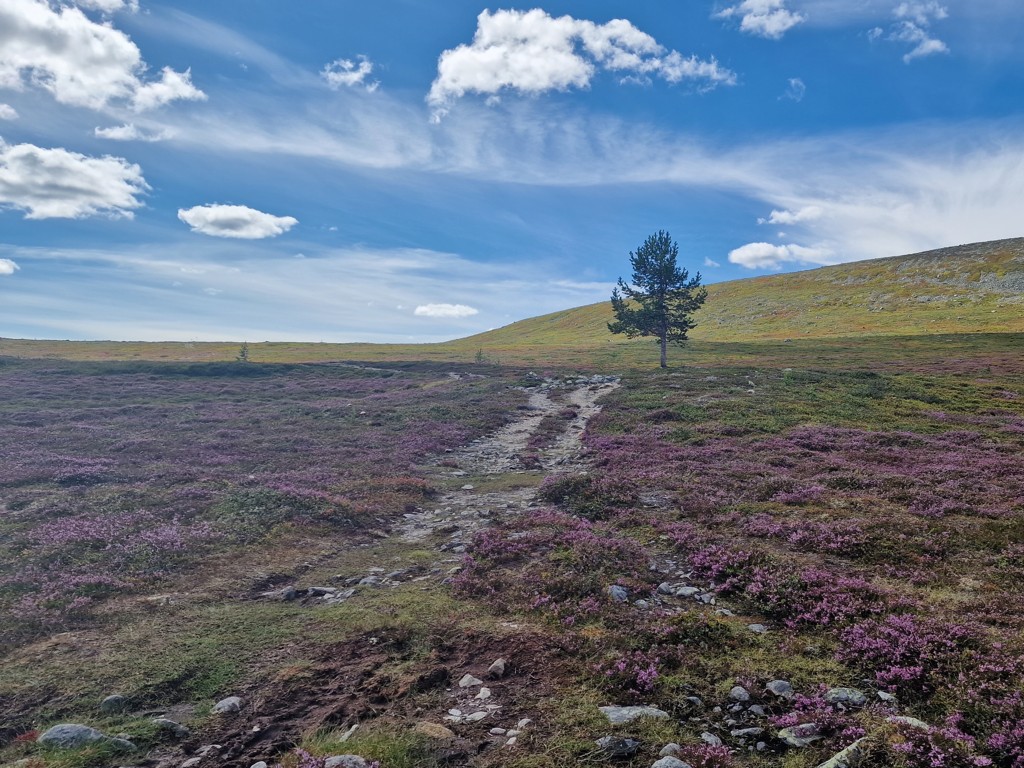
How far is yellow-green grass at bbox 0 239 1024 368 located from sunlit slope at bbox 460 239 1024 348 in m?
0.20

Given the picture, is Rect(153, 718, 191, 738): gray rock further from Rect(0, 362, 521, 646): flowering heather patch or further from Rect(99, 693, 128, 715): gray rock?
Rect(0, 362, 521, 646): flowering heather patch

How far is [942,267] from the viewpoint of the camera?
130 meters

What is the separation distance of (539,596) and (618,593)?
1.54m

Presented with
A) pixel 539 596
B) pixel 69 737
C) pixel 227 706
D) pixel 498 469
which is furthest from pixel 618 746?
pixel 498 469

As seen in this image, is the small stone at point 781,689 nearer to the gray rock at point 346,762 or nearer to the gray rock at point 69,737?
the gray rock at point 346,762

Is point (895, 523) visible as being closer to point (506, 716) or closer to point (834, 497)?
point (834, 497)

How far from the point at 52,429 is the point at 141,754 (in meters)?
34.0

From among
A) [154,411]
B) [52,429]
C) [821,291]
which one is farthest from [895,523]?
[821,291]

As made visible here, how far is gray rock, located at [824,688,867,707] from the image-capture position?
22.1 ft

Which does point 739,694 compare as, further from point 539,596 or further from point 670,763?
point 539,596

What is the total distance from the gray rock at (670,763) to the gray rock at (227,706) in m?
5.71

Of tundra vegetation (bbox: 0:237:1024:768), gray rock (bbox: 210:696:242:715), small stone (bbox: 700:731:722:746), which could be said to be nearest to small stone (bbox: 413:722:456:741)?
tundra vegetation (bbox: 0:237:1024:768)

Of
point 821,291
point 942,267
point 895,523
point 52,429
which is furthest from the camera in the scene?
point 821,291

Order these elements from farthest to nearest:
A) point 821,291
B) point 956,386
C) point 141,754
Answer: point 821,291
point 956,386
point 141,754
